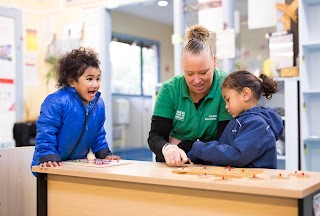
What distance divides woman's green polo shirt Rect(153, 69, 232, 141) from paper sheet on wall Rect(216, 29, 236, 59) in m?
2.42

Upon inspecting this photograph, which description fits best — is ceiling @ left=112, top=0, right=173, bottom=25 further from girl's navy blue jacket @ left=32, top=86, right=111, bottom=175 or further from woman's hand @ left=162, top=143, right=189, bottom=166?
woman's hand @ left=162, top=143, right=189, bottom=166

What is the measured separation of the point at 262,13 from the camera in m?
4.16

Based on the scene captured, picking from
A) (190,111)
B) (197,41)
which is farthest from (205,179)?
(197,41)

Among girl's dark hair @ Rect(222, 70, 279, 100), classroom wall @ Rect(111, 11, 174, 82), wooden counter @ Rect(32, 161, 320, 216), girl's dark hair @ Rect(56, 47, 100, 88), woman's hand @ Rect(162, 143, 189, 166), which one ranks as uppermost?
classroom wall @ Rect(111, 11, 174, 82)

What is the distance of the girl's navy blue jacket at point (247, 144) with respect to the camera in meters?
1.56

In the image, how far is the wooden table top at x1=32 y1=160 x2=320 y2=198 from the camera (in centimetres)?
116

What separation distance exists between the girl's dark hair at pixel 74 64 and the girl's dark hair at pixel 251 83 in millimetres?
734

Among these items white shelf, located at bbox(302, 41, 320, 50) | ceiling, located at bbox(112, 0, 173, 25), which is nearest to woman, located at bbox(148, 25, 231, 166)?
white shelf, located at bbox(302, 41, 320, 50)

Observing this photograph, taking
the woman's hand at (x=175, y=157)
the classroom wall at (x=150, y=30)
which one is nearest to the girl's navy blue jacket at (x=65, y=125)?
the woman's hand at (x=175, y=157)

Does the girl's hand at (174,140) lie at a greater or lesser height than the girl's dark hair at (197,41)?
lesser

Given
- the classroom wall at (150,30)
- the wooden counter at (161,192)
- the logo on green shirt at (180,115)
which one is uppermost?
A: the classroom wall at (150,30)

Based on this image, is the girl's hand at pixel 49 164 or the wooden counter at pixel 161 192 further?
the girl's hand at pixel 49 164

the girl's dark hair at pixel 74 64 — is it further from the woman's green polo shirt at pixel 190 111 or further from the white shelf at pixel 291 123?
the white shelf at pixel 291 123

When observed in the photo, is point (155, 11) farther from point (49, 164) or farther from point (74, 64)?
point (49, 164)
